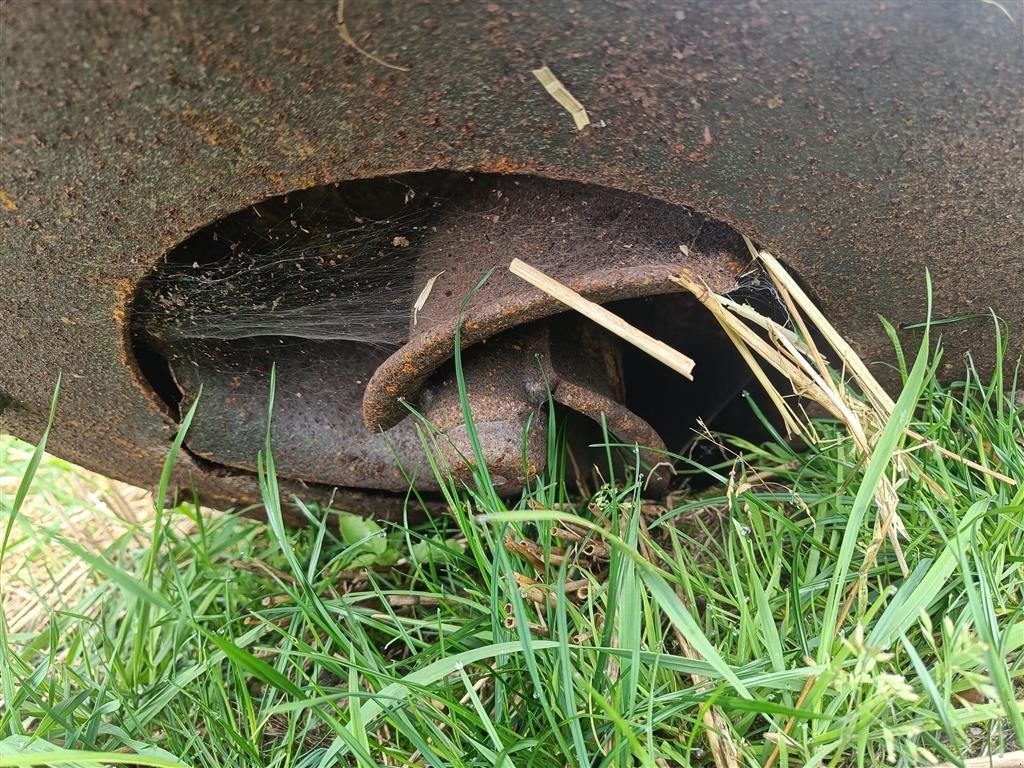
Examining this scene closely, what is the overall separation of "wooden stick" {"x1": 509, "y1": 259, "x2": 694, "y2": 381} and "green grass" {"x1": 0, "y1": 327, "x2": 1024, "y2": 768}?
208 millimetres

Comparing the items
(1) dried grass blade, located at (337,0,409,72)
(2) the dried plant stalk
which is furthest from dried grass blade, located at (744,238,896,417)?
(1) dried grass blade, located at (337,0,409,72)

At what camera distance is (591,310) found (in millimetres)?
962

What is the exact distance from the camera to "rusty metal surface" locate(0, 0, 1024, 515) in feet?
2.36

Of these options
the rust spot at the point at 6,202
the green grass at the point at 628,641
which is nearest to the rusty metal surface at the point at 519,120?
the rust spot at the point at 6,202

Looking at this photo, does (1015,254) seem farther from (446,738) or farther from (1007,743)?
(446,738)

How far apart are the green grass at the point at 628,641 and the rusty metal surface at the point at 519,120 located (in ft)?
0.85

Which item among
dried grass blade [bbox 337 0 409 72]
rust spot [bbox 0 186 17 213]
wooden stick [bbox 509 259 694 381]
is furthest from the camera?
wooden stick [bbox 509 259 694 381]

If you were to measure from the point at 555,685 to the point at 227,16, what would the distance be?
76 centimetres

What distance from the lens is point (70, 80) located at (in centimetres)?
73

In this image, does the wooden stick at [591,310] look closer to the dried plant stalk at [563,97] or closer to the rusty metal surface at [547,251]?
the rusty metal surface at [547,251]

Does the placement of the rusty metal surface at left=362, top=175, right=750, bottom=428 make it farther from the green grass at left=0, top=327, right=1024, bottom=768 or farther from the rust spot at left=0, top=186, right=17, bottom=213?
the rust spot at left=0, top=186, right=17, bottom=213

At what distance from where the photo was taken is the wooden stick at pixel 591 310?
3.15 feet

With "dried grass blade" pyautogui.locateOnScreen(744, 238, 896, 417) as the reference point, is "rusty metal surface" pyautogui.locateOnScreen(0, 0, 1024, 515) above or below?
above

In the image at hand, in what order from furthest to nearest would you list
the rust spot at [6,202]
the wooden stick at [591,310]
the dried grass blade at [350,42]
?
the wooden stick at [591,310] < the rust spot at [6,202] < the dried grass blade at [350,42]
